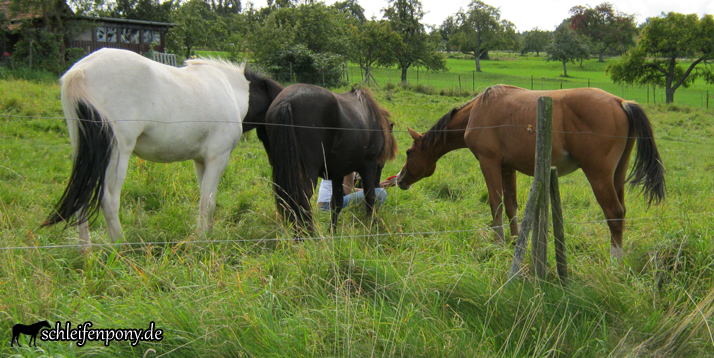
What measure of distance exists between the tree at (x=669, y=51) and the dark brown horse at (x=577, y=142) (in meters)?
30.1

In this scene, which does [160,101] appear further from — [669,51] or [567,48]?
[567,48]

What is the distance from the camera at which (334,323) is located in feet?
7.85

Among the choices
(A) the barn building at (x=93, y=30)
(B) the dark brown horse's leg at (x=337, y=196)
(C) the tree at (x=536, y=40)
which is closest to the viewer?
(B) the dark brown horse's leg at (x=337, y=196)

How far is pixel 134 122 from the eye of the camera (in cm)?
387

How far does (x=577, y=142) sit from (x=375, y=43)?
30.3 m

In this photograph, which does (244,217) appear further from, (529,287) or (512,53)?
(512,53)

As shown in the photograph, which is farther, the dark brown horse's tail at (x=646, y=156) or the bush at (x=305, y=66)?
the bush at (x=305, y=66)

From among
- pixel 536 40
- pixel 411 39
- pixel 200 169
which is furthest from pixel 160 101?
pixel 536 40

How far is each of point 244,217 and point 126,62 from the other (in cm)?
170

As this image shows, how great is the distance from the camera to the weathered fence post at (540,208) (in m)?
2.94

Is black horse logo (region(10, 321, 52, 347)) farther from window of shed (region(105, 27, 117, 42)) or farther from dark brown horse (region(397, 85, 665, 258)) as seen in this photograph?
window of shed (region(105, 27, 117, 42))

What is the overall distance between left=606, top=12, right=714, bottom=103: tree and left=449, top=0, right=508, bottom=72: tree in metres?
21.7

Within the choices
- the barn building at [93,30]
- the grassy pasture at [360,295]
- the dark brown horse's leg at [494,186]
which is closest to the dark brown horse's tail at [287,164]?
the grassy pasture at [360,295]

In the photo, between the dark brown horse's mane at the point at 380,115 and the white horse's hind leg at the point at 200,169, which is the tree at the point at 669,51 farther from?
the white horse's hind leg at the point at 200,169
